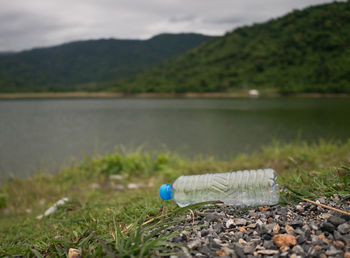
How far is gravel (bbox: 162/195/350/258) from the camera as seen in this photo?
1.11m

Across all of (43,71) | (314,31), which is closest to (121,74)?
(43,71)

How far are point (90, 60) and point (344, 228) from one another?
12134 cm

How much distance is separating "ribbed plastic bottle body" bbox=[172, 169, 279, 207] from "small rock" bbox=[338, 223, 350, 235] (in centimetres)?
71

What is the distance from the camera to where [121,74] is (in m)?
92.1

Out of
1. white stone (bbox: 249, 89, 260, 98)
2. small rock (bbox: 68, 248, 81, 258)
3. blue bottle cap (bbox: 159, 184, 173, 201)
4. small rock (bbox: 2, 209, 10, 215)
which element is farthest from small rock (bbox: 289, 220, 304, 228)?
white stone (bbox: 249, 89, 260, 98)

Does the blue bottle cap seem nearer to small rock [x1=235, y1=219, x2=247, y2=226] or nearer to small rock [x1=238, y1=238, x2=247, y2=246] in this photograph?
small rock [x1=235, y1=219, x2=247, y2=226]

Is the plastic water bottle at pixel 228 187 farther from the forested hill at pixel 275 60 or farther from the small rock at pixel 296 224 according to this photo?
the forested hill at pixel 275 60

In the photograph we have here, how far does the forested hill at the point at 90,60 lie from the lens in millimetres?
86000

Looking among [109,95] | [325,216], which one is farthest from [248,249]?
[109,95]

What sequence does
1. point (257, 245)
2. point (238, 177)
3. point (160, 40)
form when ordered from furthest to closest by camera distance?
point (160, 40), point (238, 177), point (257, 245)

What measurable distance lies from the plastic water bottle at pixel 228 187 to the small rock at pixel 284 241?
74 cm

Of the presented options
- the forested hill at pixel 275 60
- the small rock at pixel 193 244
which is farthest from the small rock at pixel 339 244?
the forested hill at pixel 275 60

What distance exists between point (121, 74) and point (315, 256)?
313 ft

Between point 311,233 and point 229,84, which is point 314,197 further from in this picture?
point 229,84
